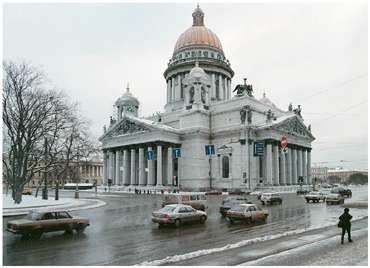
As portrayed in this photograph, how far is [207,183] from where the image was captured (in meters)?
76.1

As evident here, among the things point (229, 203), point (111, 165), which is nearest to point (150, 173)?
point (111, 165)

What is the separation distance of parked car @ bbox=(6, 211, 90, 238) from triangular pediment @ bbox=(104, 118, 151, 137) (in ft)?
190

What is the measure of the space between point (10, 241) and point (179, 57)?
86.1m

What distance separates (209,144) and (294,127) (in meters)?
18.6

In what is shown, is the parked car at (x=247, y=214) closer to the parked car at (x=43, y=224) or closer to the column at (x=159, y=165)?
the parked car at (x=43, y=224)

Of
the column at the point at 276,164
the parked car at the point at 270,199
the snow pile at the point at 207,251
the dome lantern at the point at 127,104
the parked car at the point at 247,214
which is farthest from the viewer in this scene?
the dome lantern at the point at 127,104


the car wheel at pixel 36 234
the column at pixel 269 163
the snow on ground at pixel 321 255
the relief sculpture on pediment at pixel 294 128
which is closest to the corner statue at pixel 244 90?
the relief sculpture on pediment at pixel 294 128

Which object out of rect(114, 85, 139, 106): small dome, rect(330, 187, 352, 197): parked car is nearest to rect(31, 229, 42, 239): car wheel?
rect(330, 187, 352, 197): parked car

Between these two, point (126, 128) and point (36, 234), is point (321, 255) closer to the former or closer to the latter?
point (36, 234)

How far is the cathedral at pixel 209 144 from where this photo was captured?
72375 mm

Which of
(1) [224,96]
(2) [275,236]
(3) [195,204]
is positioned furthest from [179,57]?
(2) [275,236]

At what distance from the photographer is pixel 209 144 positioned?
252 ft

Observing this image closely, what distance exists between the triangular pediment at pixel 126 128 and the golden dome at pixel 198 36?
94.1 feet

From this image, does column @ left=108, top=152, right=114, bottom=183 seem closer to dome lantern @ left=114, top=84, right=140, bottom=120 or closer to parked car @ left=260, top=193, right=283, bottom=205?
dome lantern @ left=114, top=84, right=140, bottom=120
